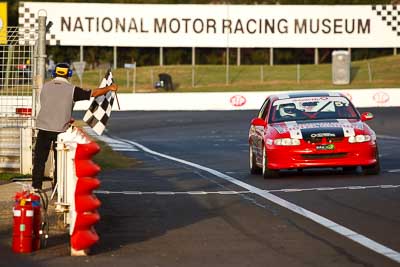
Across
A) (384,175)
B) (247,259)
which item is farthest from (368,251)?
Answer: (384,175)

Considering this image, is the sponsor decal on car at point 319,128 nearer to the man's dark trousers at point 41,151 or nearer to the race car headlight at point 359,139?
the race car headlight at point 359,139

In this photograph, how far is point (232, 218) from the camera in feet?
39.3

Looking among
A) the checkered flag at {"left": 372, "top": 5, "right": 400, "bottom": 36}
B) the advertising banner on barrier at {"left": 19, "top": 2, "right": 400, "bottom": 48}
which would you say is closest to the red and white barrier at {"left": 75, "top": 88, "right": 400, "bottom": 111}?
the advertising banner on barrier at {"left": 19, "top": 2, "right": 400, "bottom": 48}

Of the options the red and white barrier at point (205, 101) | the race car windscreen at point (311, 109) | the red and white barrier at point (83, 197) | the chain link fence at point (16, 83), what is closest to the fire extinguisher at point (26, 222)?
the red and white barrier at point (83, 197)

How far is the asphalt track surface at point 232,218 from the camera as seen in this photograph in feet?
30.4

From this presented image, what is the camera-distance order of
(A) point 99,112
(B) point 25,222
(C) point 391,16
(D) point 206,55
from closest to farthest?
(B) point 25,222, (A) point 99,112, (C) point 391,16, (D) point 206,55

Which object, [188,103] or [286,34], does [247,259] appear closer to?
[188,103]

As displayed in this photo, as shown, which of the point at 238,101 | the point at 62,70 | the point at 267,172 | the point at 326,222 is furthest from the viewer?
the point at 238,101

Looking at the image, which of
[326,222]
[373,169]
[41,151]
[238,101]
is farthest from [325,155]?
[238,101]

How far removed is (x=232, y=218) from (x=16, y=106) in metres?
6.96

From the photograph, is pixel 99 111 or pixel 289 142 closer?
pixel 99 111

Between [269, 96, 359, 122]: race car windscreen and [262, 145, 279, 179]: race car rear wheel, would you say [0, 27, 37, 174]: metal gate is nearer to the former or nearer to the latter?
[262, 145, 279, 179]: race car rear wheel

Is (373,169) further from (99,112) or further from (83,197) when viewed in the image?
(83,197)

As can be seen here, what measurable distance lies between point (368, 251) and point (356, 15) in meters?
58.7
